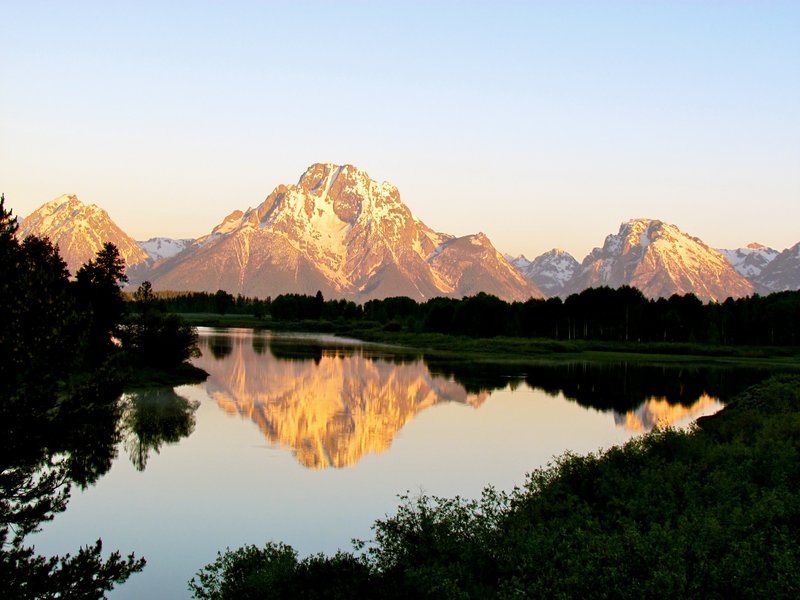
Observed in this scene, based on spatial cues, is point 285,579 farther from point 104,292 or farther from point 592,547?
point 104,292

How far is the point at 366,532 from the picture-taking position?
30.6 m

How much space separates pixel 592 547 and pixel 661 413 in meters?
54.0

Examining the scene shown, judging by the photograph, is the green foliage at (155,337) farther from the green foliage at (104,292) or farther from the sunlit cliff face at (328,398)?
the sunlit cliff face at (328,398)

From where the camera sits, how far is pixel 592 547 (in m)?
19.7

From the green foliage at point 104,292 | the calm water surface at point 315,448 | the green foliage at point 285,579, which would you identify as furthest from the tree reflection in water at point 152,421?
the green foliage at point 285,579

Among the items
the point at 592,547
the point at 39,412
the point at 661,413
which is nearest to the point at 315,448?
the point at 39,412

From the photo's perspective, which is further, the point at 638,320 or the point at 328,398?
the point at 638,320

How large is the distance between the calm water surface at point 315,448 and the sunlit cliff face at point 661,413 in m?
0.18

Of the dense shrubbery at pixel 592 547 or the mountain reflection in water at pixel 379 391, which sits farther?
the mountain reflection in water at pixel 379 391

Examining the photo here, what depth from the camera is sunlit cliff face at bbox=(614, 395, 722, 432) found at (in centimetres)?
6400

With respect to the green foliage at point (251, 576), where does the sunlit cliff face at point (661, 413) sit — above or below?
below

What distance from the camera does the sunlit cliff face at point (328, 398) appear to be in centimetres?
5106

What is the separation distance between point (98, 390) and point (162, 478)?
13335 millimetres

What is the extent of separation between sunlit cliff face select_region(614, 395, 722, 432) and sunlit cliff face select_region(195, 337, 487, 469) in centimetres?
1342
